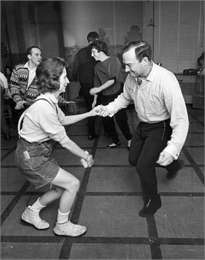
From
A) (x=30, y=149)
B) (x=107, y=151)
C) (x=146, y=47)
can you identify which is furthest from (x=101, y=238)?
(x=107, y=151)

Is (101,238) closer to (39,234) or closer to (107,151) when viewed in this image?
(39,234)

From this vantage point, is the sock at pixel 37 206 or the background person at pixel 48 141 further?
the sock at pixel 37 206

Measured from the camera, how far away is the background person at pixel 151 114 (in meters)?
1.79

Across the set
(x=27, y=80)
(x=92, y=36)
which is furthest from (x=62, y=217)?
(x=92, y=36)

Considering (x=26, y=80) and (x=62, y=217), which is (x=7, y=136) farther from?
(x=62, y=217)

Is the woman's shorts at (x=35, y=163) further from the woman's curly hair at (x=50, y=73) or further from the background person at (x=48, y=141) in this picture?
the woman's curly hair at (x=50, y=73)

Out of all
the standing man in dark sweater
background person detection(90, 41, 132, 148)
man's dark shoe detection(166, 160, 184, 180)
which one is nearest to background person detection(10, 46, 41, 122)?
background person detection(90, 41, 132, 148)

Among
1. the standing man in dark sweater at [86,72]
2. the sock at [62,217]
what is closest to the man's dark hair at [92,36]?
the standing man in dark sweater at [86,72]

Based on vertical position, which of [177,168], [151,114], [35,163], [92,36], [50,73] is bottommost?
[177,168]

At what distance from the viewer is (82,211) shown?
7.61 ft

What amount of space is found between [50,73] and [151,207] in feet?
4.26

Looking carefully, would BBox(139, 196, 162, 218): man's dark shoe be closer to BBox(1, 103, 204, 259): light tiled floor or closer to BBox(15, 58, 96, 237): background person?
BBox(1, 103, 204, 259): light tiled floor

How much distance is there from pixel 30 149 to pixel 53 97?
39 centimetres

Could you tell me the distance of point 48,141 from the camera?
193 centimetres
